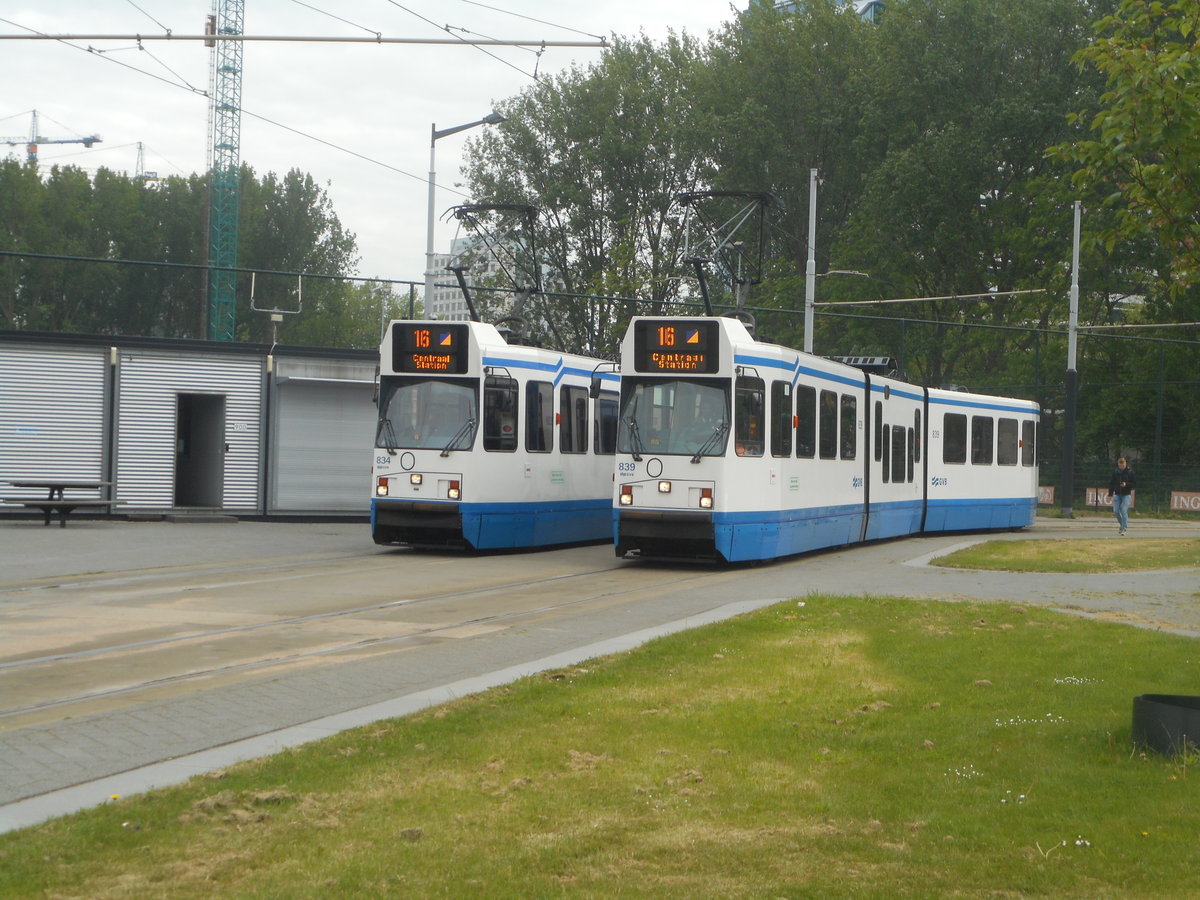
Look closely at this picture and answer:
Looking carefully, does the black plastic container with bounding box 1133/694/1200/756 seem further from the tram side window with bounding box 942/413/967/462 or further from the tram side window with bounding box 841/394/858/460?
the tram side window with bounding box 942/413/967/462

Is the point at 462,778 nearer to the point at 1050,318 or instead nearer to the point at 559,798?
the point at 559,798

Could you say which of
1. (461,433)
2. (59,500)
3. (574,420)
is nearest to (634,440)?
(461,433)

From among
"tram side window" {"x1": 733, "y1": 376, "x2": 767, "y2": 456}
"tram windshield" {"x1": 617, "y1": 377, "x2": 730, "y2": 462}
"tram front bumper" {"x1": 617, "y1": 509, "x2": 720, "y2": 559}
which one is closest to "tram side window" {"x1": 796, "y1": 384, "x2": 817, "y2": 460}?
"tram side window" {"x1": 733, "y1": 376, "x2": 767, "y2": 456}

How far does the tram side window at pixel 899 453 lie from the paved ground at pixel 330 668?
4.09 ft

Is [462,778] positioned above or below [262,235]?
below

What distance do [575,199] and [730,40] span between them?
923cm

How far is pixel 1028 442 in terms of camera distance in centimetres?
3166

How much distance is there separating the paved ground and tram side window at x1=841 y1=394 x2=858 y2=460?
1.68m

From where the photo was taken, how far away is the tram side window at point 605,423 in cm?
2358

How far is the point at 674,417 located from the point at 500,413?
300 cm

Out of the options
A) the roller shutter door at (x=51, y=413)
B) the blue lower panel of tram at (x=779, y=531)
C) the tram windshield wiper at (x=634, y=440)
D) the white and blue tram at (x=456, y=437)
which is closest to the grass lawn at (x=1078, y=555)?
the blue lower panel of tram at (x=779, y=531)

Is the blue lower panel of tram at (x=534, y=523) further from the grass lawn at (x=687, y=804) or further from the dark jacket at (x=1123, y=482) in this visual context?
the dark jacket at (x=1123, y=482)

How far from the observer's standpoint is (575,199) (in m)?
57.2

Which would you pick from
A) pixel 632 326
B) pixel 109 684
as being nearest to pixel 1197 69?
pixel 109 684
